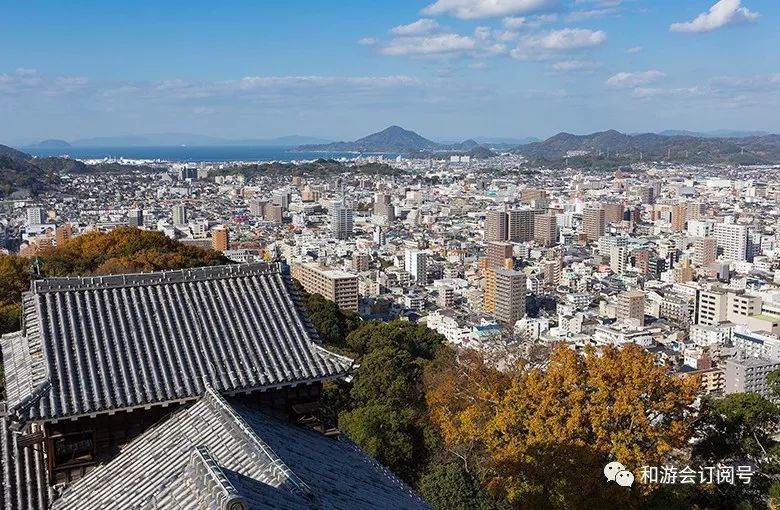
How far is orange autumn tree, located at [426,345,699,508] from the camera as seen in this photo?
7980 millimetres

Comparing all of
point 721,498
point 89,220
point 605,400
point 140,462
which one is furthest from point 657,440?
point 89,220

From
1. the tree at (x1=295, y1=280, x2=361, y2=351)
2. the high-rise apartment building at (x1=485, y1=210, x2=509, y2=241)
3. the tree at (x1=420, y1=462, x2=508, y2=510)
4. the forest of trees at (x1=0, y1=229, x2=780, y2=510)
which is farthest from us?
the high-rise apartment building at (x1=485, y1=210, x2=509, y2=241)

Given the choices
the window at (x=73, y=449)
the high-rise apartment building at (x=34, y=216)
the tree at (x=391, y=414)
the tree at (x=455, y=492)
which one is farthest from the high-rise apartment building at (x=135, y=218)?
the window at (x=73, y=449)

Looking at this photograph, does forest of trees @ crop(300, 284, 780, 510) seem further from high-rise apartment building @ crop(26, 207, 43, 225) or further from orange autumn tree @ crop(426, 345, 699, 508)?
high-rise apartment building @ crop(26, 207, 43, 225)

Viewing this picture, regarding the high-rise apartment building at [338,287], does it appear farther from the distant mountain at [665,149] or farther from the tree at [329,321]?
the distant mountain at [665,149]

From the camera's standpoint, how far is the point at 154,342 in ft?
18.0

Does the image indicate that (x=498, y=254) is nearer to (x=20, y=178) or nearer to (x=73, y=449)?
(x=73, y=449)

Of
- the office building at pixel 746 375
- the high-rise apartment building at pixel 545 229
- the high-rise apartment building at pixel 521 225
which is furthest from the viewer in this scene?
the high-rise apartment building at pixel 545 229

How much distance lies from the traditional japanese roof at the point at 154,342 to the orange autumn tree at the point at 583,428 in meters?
3.65

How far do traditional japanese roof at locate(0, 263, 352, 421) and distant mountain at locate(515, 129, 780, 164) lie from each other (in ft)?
497

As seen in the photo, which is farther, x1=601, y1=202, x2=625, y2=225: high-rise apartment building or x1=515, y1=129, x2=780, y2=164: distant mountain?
x1=515, y1=129, x2=780, y2=164: distant mountain

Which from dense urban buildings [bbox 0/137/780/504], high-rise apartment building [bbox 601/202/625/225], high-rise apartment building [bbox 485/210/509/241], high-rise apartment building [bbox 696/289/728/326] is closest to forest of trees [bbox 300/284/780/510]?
dense urban buildings [bbox 0/137/780/504]

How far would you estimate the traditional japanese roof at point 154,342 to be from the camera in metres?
4.99

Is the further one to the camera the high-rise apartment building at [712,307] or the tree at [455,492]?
the high-rise apartment building at [712,307]
